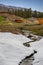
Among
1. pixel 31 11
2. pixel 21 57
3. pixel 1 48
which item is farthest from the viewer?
pixel 31 11

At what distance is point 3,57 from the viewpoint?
565 cm

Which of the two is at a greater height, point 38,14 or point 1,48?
point 38,14

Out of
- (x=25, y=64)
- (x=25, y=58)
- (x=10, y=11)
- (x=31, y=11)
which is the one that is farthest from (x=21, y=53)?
(x=10, y=11)

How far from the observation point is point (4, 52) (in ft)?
20.2

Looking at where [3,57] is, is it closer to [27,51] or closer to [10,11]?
[27,51]

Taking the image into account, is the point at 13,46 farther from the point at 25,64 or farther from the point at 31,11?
the point at 31,11

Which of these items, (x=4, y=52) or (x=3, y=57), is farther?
(x=4, y=52)

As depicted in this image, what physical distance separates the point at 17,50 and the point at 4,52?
22.6 inches

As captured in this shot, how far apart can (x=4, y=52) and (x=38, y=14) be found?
58.0 feet

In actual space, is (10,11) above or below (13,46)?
above

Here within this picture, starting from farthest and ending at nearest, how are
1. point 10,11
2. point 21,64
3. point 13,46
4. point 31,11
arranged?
1. point 10,11
2. point 31,11
3. point 13,46
4. point 21,64

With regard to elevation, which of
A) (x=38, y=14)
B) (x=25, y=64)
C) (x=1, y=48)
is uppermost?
(x=38, y=14)

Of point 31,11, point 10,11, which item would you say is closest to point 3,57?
point 31,11

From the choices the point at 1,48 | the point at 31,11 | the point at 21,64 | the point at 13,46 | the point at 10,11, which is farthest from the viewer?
the point at 10,11
